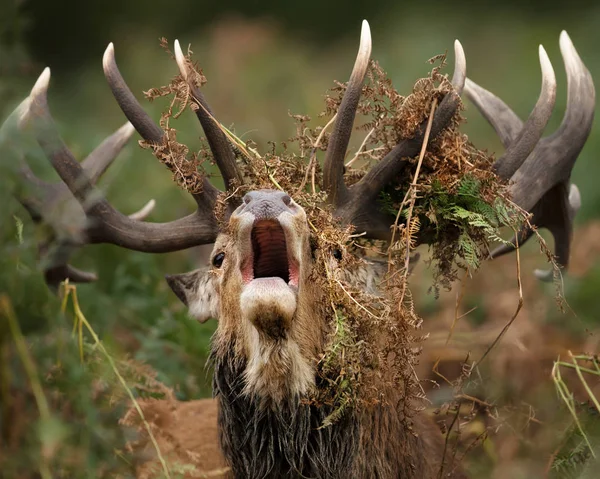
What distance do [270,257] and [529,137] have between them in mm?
1632

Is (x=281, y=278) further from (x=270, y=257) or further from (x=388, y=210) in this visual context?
(x=388, y=210)

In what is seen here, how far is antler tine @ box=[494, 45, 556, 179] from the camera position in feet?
17.5

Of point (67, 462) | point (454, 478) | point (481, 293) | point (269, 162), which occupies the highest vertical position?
point (269, 162)

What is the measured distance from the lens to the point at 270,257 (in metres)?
4.63

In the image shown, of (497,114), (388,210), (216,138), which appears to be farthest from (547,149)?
(216,138)

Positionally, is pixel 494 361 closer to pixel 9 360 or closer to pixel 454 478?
pixel 454 478

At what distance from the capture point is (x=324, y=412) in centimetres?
480

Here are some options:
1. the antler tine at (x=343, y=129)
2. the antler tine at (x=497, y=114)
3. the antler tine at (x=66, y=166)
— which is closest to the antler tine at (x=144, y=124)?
the antler tine at (x=66, y=166)

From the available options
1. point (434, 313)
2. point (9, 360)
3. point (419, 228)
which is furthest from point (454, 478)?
point (434, 313)

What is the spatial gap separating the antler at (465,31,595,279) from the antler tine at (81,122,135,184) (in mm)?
2105

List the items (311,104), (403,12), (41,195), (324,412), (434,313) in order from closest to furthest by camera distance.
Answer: (324,412)
(41,195)
(434,313)
(311,104)
(403,12)

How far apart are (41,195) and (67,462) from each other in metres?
1.58

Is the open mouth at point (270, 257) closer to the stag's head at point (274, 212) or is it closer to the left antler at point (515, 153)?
the stag's head at point (274, 212)

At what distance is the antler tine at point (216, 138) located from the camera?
194 inches
